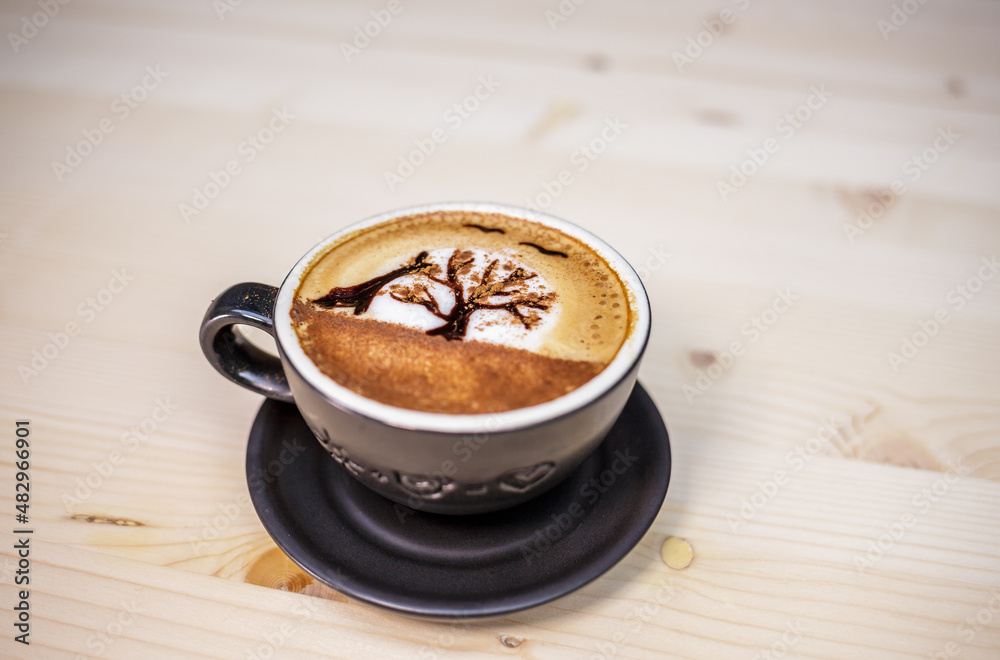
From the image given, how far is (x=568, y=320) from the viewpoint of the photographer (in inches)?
30.7

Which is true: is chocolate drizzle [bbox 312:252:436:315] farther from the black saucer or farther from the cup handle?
the black saucer

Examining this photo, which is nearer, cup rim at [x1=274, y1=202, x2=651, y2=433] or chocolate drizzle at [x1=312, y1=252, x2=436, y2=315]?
A: cup rim at [x1=274, y1=202, x2=651, y2=433]

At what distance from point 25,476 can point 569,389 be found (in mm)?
681

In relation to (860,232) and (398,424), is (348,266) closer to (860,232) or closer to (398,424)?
(398,424)

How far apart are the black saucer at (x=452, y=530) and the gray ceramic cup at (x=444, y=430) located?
4 cm

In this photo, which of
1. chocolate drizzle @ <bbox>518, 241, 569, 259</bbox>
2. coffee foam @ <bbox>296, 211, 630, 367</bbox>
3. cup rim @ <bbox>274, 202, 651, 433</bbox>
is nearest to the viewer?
cup rim @ <bbox>274, 202, 651, 433</bbox>

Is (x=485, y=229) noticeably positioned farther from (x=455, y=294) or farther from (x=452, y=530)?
(x=452, y=530)

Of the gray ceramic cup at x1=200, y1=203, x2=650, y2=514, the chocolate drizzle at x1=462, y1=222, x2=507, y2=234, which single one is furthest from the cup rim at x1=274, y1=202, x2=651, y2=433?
the chocolate drizzle at x1=462, y1=222, x2=507, y2=234

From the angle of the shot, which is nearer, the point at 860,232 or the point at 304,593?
the point at 304,593

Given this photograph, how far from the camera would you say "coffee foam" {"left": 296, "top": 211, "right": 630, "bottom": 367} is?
2.47 feet

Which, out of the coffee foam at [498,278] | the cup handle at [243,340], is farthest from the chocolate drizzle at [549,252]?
the cup handle at [243,340]

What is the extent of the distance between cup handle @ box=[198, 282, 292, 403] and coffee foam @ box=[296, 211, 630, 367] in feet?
0.15

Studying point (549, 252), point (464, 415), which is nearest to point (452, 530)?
point (464, 415)

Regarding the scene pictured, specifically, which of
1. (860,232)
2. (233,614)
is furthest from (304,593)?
(860,232)
